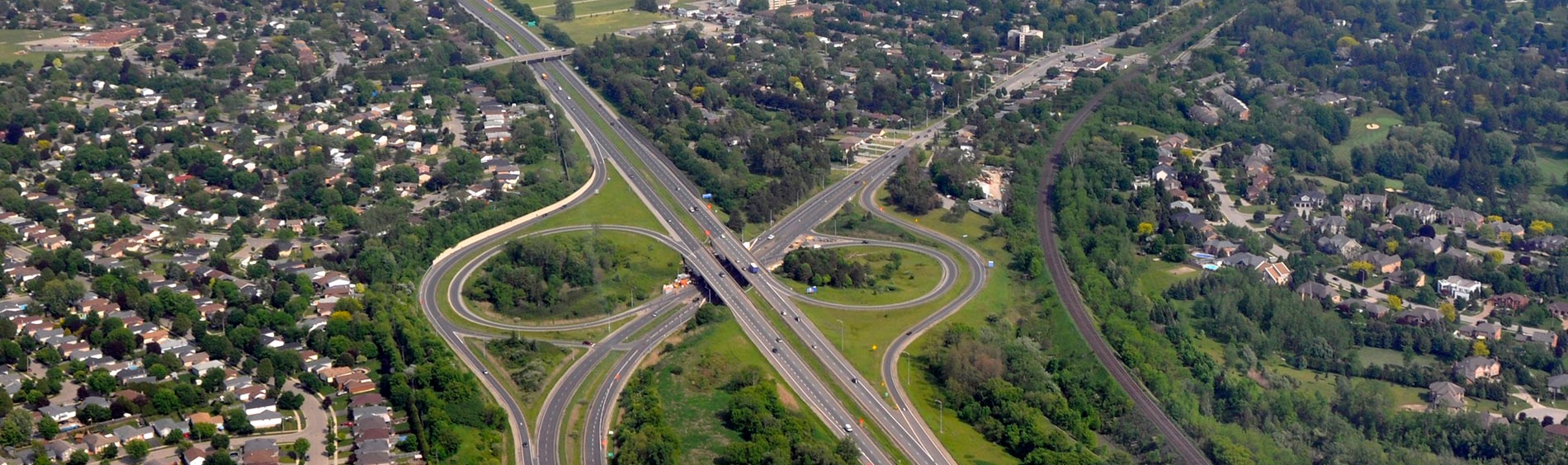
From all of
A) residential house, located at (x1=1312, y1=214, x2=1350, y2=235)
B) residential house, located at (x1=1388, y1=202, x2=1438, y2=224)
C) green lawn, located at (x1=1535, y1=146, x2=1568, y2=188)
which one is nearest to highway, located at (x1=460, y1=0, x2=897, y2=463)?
residential house, located at (x1=1312, y1=214, x2=1350, y2=235)

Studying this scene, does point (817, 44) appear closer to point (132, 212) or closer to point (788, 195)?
point (788, 195)

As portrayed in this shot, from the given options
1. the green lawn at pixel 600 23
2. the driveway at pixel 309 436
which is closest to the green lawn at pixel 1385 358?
the driveway at pixel 309 436

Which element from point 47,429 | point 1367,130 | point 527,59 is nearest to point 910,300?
point 47,429

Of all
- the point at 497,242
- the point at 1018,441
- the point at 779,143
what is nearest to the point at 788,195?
the point at 779,143

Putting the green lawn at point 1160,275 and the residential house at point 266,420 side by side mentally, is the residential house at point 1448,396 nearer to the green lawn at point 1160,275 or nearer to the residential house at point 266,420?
the green lawn at point 1160,275

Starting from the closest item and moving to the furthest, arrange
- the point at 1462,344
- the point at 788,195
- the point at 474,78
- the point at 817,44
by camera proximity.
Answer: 1. the point at 1462,344
2. the point at 788,195
3. the point at 474,78
4. the point at 817,44
